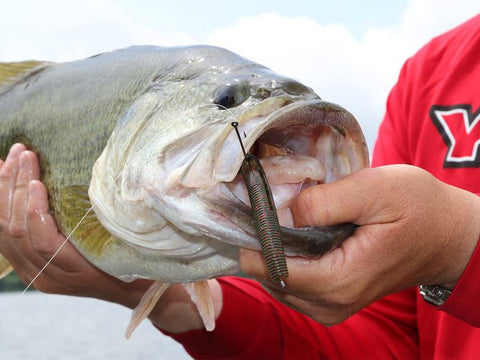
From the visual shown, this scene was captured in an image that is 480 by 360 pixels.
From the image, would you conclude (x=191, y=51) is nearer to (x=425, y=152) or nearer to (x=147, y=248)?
(x=147, y=248)

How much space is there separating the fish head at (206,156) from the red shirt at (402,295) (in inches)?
28.8

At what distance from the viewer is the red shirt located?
2619 millimetres

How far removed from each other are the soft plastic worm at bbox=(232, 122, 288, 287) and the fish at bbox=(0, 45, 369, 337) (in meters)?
0.04

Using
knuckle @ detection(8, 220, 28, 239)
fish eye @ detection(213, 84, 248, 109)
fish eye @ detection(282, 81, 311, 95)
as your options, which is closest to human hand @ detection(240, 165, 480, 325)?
fish eye @ detection(282, 81, 311, 95)

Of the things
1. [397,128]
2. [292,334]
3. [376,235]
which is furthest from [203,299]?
[397,128]

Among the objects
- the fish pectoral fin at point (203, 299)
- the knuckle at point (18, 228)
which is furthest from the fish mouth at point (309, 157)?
the knuckle at point (18, 228)

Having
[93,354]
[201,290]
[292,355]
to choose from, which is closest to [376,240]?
[201,290]

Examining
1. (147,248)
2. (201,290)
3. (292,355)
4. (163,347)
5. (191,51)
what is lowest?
(163,347)

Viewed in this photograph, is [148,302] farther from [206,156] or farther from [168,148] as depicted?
[206,156]

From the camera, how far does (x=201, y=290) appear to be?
2328 millimetres

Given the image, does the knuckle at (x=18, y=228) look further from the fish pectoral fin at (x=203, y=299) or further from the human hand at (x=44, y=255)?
the fish pectoral fin at (x=203, y=299)

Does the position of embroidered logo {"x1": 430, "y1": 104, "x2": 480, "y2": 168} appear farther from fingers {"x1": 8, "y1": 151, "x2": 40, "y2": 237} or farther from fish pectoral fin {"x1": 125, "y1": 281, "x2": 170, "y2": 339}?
fingers {"x1": 8, "y1": 151, "x2": 40, "y2": 237}

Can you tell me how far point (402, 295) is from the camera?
281 centimetres

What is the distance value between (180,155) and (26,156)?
97 cm
